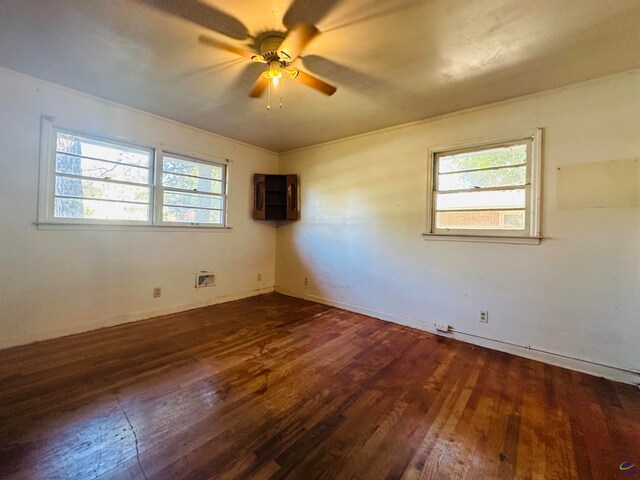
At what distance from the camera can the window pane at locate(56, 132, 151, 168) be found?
9.17ft

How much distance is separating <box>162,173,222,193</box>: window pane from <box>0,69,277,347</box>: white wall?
0.84ft

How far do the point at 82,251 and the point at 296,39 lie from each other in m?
2.97

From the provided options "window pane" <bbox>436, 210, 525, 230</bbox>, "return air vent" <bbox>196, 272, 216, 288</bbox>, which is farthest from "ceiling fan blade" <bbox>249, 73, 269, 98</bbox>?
"return air vent" <bbox>196, 272, 216, 288</bbox>

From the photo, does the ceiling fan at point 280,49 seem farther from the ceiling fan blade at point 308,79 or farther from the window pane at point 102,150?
the window pane at point 102,150

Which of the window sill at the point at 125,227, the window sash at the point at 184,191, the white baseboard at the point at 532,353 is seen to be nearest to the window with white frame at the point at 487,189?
the white baseboard at the point at 532,353

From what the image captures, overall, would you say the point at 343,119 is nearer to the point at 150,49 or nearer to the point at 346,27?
the point at 346,27

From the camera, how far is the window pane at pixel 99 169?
2.79m

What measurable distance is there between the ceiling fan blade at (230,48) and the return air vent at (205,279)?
9.31 ft

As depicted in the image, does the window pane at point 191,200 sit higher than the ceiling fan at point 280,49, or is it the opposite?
the ceiling fan at point 280,49

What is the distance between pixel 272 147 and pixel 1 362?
385cm

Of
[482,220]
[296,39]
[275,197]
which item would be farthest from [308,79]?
[275,197]

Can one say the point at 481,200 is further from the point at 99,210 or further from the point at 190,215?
the point at 99,210

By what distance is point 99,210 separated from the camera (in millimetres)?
3000

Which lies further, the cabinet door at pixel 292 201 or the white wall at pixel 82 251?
the cabinet door at pixel 292 201
